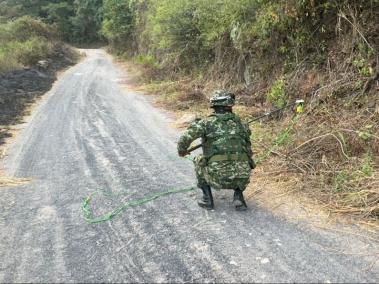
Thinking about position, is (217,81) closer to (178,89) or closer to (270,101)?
(178,89)

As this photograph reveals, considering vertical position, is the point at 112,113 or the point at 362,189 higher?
the point at 362,189

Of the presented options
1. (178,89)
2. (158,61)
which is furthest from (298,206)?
(158,61)

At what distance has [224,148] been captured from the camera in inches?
206

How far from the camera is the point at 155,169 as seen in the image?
23.9ft

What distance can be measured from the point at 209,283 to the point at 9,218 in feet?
9.89

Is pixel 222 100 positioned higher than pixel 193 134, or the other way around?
pixel 222 100

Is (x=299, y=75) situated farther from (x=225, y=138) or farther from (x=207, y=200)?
(x=207, y=200)

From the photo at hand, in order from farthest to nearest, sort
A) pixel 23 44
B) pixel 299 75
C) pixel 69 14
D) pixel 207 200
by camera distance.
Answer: pixel 69 14 → pixel 23 44 → pixel 299 75 → pixel 207 200

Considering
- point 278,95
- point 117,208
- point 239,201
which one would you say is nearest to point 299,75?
point 278,95

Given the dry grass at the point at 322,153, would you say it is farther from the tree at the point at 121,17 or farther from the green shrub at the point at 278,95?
the tree at the point at 121,17

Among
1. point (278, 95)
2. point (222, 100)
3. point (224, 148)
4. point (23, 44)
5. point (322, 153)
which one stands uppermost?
point (222, 100)

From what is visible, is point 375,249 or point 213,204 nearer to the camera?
point 375,249

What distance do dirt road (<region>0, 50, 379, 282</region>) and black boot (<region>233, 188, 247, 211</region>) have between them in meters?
0.08

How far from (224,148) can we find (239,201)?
683 millimetres
